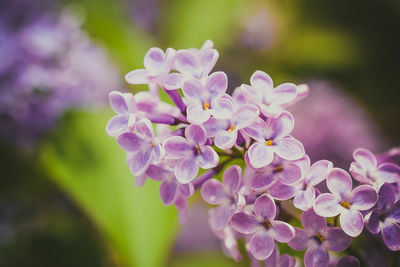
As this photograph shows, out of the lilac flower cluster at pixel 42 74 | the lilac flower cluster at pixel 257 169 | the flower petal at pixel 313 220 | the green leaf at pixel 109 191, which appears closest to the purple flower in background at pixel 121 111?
the lilac flower cluster at pixel 257 169

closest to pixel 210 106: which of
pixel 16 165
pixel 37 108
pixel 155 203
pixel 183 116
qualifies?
pixel 183 116

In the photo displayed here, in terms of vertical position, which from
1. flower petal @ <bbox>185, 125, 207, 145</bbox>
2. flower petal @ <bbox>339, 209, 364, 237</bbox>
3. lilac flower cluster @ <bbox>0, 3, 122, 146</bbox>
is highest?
flower petal @ <bbox>185, 125, 207, 145</bbox>

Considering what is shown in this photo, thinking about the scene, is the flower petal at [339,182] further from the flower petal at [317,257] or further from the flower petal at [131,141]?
the flower petal at [131,141]

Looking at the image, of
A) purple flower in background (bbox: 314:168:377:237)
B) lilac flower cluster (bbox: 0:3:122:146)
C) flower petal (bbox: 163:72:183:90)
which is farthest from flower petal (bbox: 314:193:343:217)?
lilac flower cluster (bbox: 0:3:122:146)

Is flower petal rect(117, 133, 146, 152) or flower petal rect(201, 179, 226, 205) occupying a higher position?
flower petal rect(117, 133, 146, 152)

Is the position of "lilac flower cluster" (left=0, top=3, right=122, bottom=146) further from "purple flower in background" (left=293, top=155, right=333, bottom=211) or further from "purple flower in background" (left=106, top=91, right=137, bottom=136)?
"purple flower in background" (left=293, top=155, right=333, bottom=211)

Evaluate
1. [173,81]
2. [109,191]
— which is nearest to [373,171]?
[173,81]
